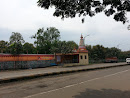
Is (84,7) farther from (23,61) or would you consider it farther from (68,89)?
(23,61)

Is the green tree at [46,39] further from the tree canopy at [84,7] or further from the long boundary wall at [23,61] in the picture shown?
the tree canopy at [84,7]

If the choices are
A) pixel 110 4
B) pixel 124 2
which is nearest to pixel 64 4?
pixel 110 4

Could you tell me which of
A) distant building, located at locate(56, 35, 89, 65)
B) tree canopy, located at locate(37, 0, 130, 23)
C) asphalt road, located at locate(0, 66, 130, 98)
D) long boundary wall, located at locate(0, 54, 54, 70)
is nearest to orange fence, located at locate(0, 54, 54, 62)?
long boundary wall, located at locate(0, 54, 54, 70)

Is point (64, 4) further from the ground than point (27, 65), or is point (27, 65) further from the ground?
point (64, 4)

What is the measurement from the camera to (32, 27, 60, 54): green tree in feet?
174

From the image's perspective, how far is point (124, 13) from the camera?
6.60 m

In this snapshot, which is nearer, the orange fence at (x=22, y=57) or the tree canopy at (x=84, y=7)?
the tree canopy at (x=84, y=7)

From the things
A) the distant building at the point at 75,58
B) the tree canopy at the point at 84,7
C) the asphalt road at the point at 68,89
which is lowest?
the asphalt road at the point at 68,89

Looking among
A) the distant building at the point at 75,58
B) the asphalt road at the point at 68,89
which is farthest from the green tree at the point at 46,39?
the asphalt road at the point at 68,89

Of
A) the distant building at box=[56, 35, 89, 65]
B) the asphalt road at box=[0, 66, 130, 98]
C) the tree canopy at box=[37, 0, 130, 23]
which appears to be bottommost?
the asphalt road at box=[0, 66, 130, 98]

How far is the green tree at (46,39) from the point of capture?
53094 mm

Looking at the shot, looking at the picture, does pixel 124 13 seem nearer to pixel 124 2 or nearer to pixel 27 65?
pixel 124 2

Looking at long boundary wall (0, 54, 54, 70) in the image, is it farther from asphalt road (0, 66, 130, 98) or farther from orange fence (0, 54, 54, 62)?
asphalt road (0, 66, 130, 98)

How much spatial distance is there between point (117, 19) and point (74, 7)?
225 centimetres
